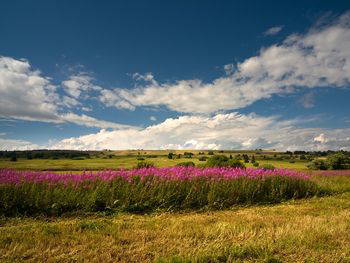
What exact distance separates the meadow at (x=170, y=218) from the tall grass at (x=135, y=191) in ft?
0.10

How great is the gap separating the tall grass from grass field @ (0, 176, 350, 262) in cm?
76

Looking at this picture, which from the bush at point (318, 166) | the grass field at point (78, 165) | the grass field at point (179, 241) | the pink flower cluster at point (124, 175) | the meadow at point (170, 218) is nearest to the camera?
the grass field at point (179, 241)

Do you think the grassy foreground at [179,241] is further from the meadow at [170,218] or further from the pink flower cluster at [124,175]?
the pink flower cluster at [124,175]

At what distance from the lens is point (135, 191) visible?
9305mm

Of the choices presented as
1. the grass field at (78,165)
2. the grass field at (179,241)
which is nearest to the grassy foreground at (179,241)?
the grass field at (179,241)

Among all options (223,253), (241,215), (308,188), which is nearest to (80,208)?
(241,215)

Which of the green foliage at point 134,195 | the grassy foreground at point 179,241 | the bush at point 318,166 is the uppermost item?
the bush at point 318,166

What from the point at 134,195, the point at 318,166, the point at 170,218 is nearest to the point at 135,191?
the point at 134,195

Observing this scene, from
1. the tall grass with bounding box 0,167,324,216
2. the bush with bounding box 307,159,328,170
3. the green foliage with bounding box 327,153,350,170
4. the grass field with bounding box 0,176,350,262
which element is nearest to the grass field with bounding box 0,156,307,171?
the bush with bounding box 307,159,328,170

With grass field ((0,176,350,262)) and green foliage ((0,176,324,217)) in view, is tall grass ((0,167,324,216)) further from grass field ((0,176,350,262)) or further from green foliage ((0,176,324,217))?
grass field ((0,176,350,262))

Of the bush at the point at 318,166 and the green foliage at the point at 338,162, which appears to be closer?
the green foliage at the point at 338,162

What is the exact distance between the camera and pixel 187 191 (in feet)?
32.5

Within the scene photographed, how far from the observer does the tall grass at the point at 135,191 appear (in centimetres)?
816

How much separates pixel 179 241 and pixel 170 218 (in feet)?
8.19
